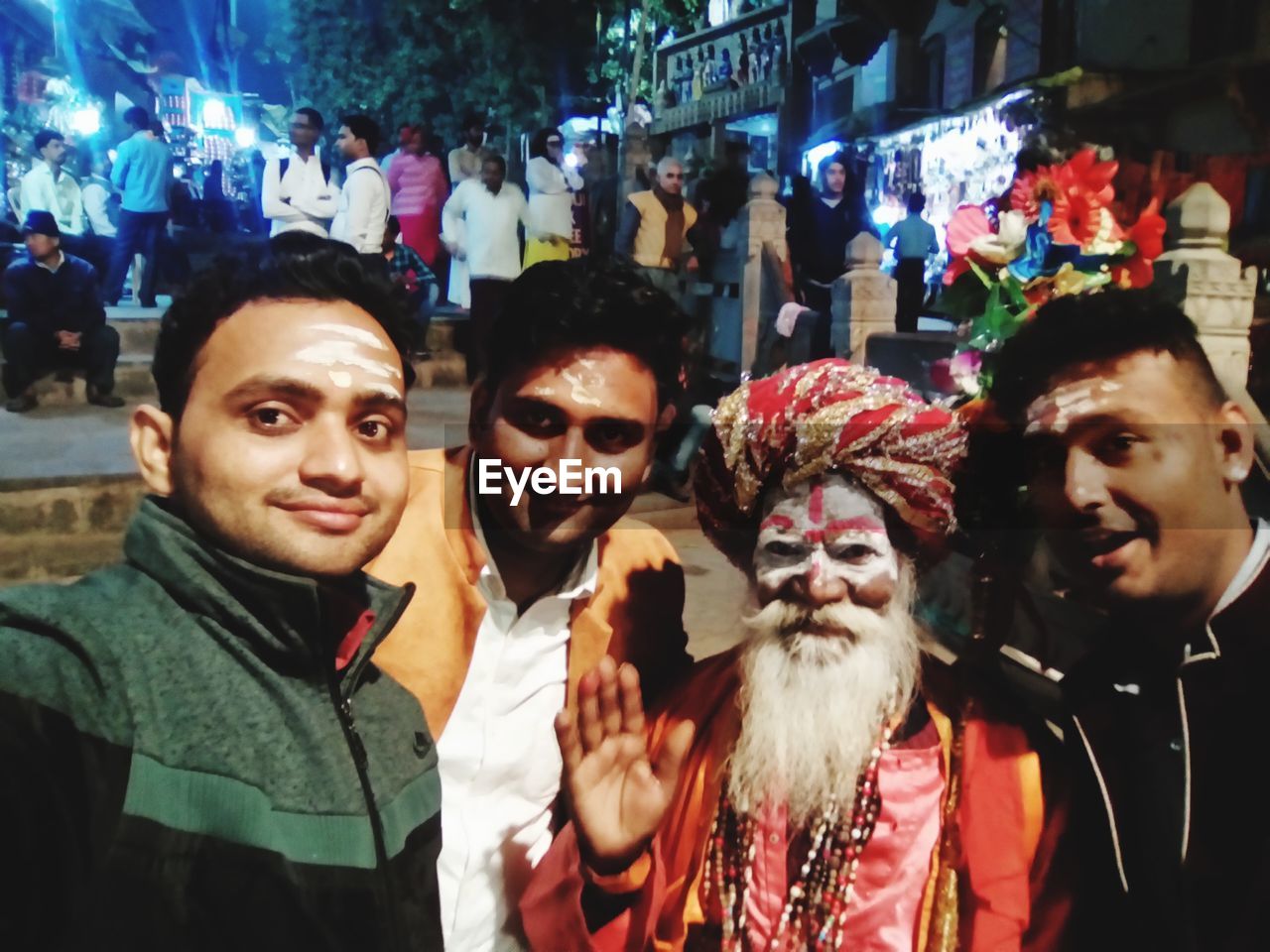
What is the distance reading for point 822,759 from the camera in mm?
1323

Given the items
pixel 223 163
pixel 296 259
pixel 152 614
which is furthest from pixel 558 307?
pixel 223 163

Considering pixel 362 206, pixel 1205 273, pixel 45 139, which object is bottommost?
pixel 1205 273

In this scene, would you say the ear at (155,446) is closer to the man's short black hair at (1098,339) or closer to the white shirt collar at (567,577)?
the white shirt collar at (567,577)

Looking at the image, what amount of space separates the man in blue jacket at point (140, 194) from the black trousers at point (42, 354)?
339 mm

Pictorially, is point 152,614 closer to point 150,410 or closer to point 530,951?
point 150,410

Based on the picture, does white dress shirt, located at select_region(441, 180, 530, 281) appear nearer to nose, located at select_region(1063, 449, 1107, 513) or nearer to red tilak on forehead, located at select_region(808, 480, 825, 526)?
red tilak on forehead, located at select_region(808, 480, 825, 526)

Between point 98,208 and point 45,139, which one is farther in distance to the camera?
point 45,139

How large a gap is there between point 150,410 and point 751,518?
2.59ft

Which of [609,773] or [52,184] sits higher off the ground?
[52,184]

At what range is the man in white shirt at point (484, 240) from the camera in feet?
4.51

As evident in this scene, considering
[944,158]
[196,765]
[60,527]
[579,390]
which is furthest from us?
[944,158]

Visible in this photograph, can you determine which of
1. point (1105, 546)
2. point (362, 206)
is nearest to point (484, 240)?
point (362, 206)

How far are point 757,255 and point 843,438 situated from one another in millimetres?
1282

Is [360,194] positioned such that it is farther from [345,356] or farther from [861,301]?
[861,301]
